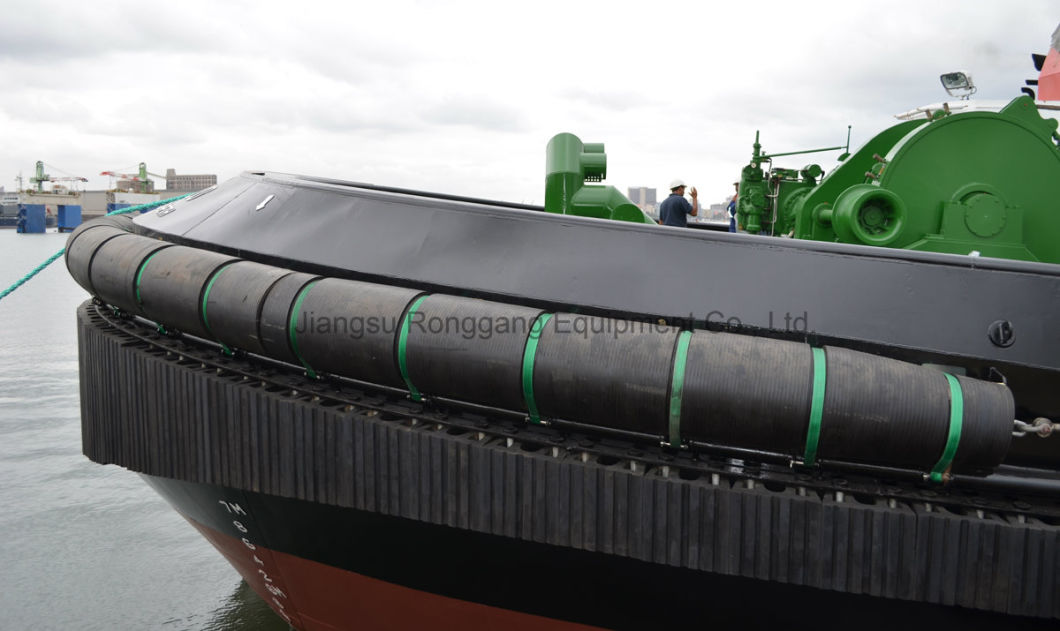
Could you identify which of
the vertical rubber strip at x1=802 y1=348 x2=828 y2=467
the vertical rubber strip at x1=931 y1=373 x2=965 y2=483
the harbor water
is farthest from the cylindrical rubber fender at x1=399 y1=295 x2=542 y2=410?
the harbor water

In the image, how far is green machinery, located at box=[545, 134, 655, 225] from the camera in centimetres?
389

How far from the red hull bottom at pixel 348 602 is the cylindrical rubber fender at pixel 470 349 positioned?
111 cm

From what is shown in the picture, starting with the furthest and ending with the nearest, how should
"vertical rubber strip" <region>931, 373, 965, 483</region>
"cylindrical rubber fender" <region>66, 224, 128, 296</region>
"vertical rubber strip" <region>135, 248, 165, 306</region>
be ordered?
"cylindrical rubber fender" <region>66, 224, 128, 296</region>
"vertical rubber strip" <region>135, 248, 165, 306</region>
"vertical rubber strip" <region>931, 373, 965, 483</region>

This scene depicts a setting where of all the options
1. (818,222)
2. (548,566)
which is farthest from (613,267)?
(818,222)

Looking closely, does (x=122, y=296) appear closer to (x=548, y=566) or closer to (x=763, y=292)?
(x=548, y=566)

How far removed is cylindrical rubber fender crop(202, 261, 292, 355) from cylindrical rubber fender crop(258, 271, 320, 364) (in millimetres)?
28

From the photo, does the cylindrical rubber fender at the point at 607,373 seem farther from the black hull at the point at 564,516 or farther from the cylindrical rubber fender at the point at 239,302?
the cylindrical rubber fender at the point at 239,302

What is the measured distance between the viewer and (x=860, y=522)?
8.07 ft

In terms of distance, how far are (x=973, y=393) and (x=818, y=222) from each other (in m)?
1.89

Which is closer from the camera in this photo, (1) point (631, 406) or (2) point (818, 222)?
(1) point (631, 406)

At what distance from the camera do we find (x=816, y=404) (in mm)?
2434

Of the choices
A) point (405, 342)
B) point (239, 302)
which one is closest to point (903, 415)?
point (405, 342)

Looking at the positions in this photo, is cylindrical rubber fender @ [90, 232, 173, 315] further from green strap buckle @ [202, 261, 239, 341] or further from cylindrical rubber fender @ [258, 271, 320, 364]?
cylindrical rubber fender @ [258, 271, 320, 364]

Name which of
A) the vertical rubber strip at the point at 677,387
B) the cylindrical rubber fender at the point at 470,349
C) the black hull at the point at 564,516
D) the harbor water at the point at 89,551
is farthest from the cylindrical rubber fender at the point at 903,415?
the harbor water at the point at 89,551
